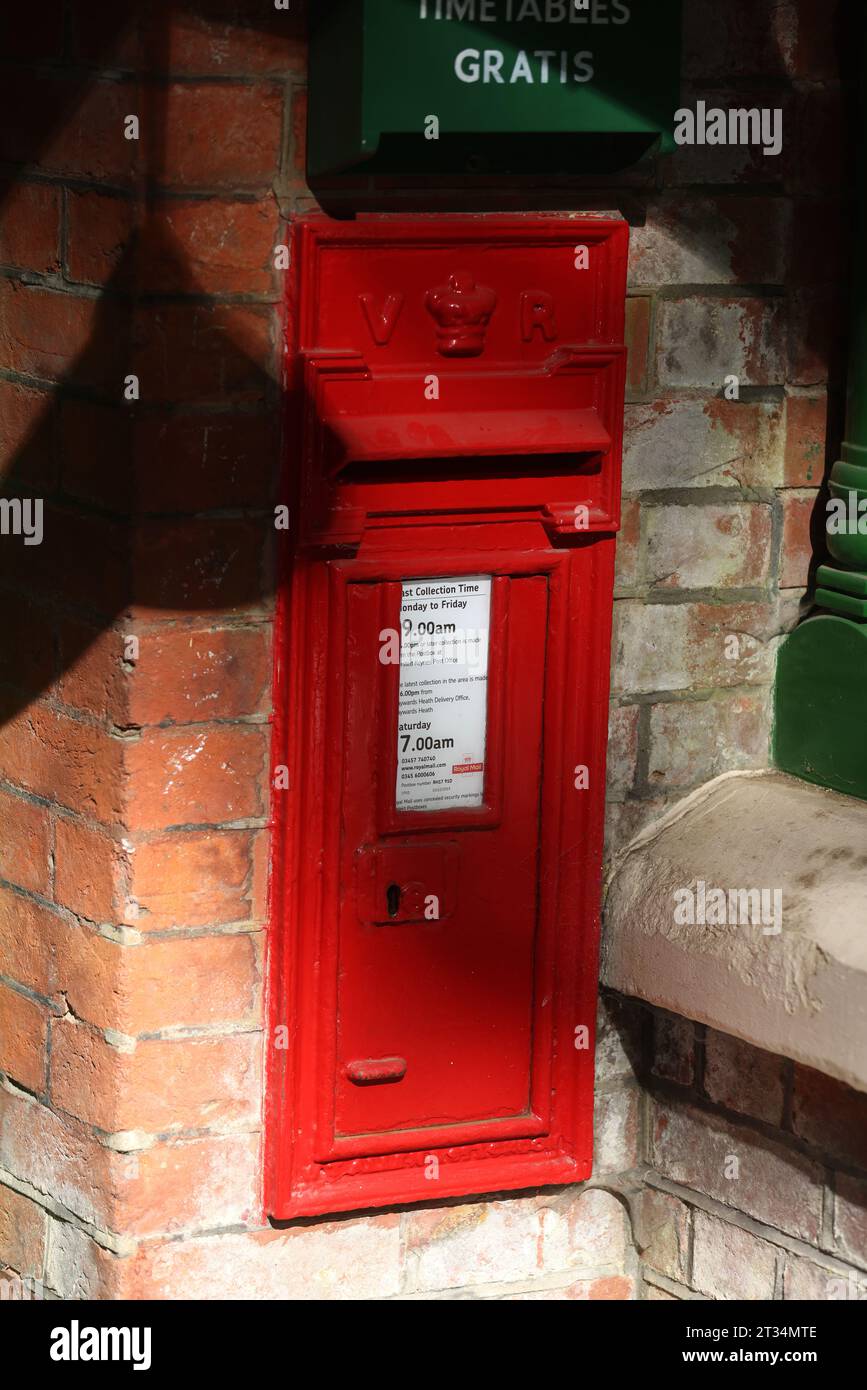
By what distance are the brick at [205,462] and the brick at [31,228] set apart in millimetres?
276

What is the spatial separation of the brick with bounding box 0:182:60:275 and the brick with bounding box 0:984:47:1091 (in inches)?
40.7

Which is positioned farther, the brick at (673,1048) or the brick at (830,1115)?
the brick at (673,1048)

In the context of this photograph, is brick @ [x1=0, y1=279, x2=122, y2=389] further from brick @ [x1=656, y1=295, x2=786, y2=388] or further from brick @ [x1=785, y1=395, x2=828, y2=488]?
brick @ [x1=785, y1=395, x2=828, y2=488]

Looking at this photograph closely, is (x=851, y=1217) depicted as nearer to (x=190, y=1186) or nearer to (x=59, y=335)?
(x=190, y=1186)

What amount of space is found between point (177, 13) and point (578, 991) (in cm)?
145

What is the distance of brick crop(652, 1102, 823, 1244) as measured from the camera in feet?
8.73

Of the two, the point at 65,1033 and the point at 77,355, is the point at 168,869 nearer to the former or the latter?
the point at 65,1033

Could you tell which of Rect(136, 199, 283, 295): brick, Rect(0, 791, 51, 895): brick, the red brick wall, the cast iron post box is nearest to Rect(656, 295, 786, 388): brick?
the red brick wall

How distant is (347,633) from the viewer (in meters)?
2.49

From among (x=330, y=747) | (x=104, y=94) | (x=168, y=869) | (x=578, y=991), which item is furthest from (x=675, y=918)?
(x=104, y=94)

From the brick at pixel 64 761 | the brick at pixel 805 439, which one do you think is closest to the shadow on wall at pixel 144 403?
the brick at pixel 64 761

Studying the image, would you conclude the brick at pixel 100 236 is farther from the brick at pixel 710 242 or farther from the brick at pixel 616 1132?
the brick at pixel 616 1132

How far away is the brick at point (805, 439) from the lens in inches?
109

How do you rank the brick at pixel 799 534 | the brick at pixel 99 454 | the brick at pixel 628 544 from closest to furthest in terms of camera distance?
the brick at pixel 99 454 → the brick at pixel 628 544 → the brick at pixel 799 534
